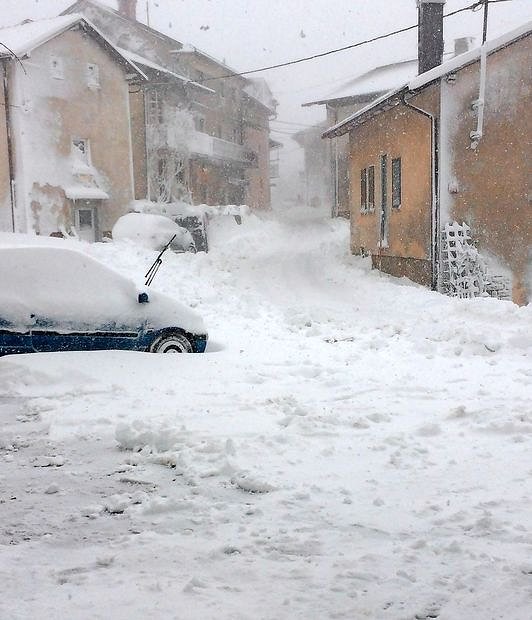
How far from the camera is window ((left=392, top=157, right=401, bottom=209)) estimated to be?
717 inches

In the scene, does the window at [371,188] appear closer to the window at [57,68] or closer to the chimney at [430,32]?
the chimney at [430,32]

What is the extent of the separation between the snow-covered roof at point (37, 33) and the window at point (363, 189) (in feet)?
43.3

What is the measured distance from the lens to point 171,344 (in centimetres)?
852

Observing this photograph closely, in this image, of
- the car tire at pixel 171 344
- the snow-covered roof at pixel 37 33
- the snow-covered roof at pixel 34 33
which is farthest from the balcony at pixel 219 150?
the car tire at pixel 171 344

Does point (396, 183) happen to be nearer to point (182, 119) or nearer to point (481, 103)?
point (481, 103)

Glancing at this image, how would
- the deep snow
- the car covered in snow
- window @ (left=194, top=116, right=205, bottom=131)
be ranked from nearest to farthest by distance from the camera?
the deep snow → the car covered in snow → window @ (left=194, top=116, right=205, bottom=131)

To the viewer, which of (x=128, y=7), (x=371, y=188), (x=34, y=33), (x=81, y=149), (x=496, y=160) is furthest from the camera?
(x=128, y=7)

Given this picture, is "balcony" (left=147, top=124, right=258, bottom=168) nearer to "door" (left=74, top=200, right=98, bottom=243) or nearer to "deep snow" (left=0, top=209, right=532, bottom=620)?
"door" (left=74, top=200, right=98, bottom=243)

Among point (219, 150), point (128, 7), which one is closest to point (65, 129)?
point (219, 150)

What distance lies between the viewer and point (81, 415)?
20.1 ft

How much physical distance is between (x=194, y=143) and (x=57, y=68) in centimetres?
1063

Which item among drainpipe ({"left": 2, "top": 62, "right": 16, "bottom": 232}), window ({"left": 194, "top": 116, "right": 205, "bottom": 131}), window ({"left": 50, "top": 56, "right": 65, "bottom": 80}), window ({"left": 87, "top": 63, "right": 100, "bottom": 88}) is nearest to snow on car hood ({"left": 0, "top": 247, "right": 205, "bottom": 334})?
drainpipe ({"left": 2, "top": 62, "right": 16, "bottom": 232})

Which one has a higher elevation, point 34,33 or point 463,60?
point 34,33

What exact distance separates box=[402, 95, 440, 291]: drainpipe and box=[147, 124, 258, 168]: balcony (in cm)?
2069
